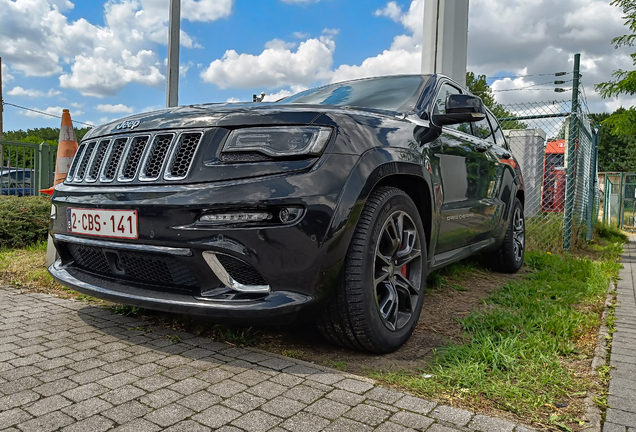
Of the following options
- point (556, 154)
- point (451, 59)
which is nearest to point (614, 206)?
point (556, 154)

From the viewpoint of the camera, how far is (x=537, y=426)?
1.92 metres

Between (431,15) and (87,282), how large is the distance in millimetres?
5865

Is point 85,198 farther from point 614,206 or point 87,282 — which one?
point 614,206

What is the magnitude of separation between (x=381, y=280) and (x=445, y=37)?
523cm

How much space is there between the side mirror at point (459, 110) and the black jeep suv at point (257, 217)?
0.33 m

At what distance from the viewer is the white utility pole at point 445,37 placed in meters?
6.94

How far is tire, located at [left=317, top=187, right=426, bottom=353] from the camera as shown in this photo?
96.0 inches

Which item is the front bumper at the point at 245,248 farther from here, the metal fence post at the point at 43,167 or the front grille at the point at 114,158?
the metal fence post at the point at 43,167

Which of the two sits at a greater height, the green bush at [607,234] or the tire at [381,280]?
the tire at [381,280]

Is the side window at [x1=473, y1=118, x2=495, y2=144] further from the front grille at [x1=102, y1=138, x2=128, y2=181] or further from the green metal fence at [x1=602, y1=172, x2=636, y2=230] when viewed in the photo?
the green metal fence at [x1=602, y1=172, x2=636, y2=230]

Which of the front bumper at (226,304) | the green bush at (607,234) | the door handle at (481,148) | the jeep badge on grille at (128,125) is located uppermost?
the door handle at (481,148)

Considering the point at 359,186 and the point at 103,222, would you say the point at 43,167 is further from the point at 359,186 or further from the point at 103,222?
the point at 359,186

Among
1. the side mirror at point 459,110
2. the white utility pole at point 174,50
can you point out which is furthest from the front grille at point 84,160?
the white utility pole at point 174,50

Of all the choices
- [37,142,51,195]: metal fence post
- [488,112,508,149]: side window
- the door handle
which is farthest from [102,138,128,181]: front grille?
[37,142,51,195]: metal fence post
